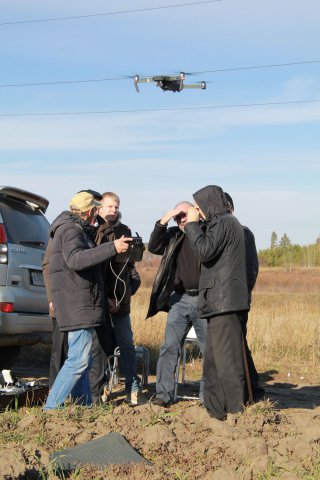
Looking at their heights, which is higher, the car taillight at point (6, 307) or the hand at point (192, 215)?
the hand at point (192, 215)

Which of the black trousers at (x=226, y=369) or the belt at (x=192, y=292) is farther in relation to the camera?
the belt at (x=192, y=292)

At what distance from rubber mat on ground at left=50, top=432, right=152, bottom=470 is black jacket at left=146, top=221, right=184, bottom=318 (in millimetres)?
2624

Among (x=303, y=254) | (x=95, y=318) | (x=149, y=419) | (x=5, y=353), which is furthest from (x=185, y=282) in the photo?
(x=303, y=254)

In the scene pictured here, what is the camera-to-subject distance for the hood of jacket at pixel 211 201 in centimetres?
733

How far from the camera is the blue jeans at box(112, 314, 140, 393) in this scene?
29.1 ft

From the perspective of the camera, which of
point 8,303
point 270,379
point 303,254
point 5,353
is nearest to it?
point 8,303

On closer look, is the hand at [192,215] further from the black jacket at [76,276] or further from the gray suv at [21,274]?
the gray suv at [21,274]

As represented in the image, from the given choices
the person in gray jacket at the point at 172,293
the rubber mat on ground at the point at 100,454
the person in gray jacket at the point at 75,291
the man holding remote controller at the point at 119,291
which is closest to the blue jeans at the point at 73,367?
the person in gray jacket at the point at 75,291

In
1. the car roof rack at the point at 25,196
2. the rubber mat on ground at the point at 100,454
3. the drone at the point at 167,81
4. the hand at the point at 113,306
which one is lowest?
the rubber mat on ground at the point at 100,454

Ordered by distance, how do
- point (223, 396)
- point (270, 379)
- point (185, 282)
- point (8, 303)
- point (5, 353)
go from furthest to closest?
point (270, 379) < point (5, 353) < point (8, 303) < point (185, 282) < point (223, 396)

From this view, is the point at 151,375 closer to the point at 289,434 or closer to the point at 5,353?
the point at 5,353

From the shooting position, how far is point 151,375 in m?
11.4

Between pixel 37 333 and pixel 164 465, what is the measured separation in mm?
4062

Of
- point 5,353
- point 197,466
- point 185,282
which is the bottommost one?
point 197,466
